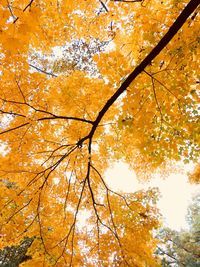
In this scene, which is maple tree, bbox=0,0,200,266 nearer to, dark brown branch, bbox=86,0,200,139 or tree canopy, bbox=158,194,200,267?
dark brown branch, bbox=86,0,200,139

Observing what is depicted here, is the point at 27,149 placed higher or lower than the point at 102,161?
lower

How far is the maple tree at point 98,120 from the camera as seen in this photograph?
335 centimetres

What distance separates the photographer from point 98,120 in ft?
12.7

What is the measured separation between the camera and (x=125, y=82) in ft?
10.5

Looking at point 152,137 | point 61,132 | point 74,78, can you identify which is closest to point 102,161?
point 61,132

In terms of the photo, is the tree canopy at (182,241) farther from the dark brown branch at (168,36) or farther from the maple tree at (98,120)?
the dark brown branch at (168,36)

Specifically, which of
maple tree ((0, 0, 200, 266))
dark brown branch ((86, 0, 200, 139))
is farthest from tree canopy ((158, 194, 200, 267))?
dark brown branch ((86, 0, 200, 139))

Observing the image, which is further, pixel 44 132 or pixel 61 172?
pixel 61 172

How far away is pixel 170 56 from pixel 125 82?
69 centimetres

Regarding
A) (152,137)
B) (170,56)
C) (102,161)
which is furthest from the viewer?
(102,161)

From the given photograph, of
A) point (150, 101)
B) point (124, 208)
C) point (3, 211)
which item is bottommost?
point (3, 211)

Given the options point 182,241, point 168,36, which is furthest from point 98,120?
point 182,241

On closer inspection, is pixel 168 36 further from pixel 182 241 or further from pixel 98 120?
pixel 182 241

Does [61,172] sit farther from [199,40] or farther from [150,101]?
[199,40]
